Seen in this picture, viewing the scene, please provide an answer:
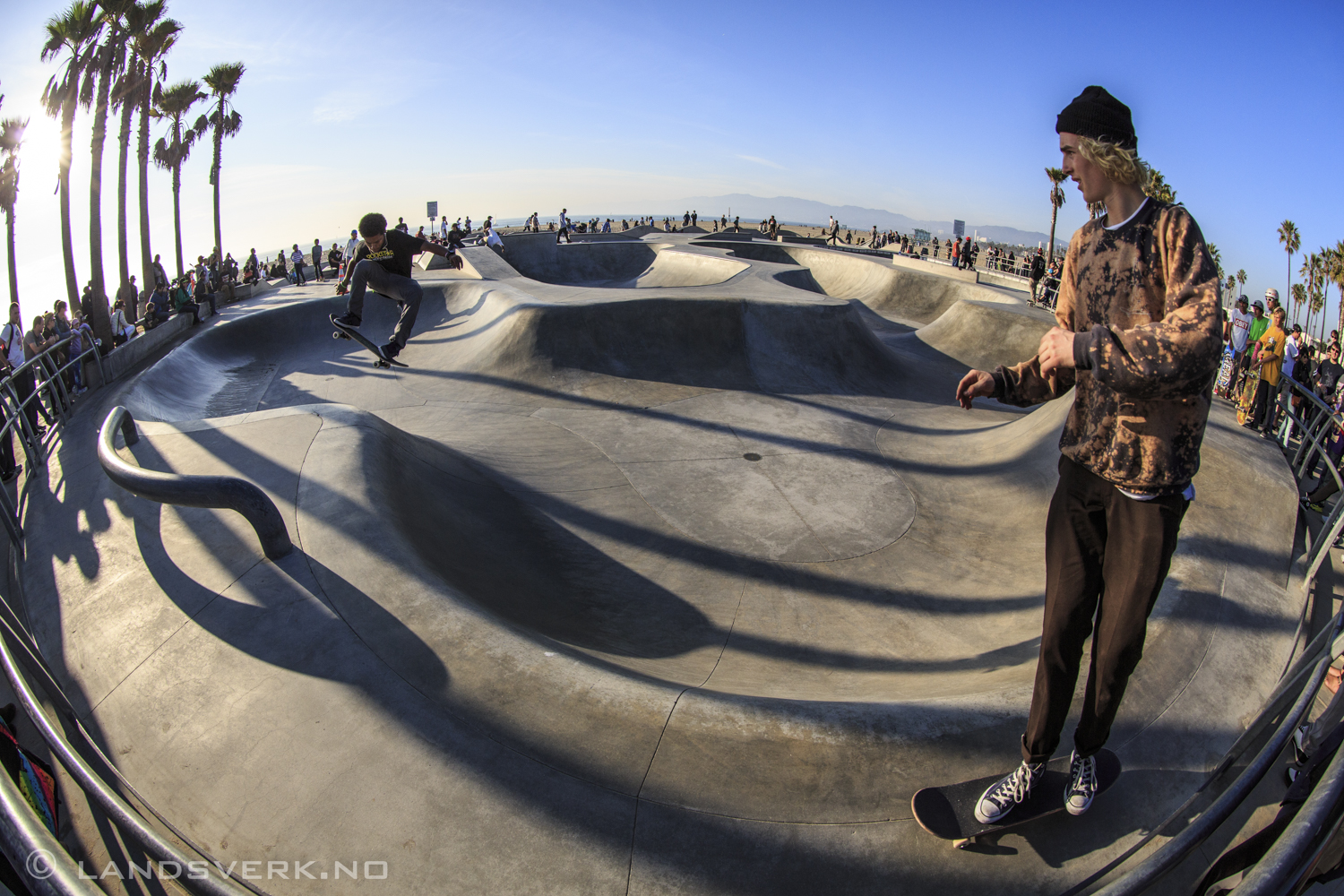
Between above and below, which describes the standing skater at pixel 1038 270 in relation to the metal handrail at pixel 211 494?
above

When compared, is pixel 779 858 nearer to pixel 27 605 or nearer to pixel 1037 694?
pixel 1037 694

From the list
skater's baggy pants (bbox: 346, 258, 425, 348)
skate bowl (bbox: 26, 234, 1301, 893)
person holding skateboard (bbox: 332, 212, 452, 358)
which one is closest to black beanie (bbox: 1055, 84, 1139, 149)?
skate bowl (bbox: 26, 234, 1301, 893)

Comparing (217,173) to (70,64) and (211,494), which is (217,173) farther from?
(211,494)

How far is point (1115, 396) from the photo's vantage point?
89.8 inches

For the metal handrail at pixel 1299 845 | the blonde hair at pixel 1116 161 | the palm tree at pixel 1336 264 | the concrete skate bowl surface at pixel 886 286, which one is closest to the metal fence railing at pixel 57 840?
the metal handrail at pixel 1299 845

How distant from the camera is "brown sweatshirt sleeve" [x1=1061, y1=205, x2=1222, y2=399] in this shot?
1.95m

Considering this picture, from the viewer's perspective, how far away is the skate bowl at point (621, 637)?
2.89 metres

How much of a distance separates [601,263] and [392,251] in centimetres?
2439

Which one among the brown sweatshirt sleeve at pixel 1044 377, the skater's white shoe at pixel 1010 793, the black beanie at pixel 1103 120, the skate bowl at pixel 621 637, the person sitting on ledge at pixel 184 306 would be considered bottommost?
the skate bowl at pixel 621 637

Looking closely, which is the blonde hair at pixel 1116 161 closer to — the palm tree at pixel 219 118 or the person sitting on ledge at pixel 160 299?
the person sitting on ledge at pixel 160 299

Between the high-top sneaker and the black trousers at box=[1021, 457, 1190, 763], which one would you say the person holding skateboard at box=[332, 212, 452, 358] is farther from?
the high-top sneaker

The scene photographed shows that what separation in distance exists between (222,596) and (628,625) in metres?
3.17

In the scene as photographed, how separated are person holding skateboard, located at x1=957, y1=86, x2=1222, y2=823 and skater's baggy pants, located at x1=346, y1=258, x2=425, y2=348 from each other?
26.9 ft

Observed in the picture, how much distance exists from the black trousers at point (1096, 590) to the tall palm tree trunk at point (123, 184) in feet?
117
